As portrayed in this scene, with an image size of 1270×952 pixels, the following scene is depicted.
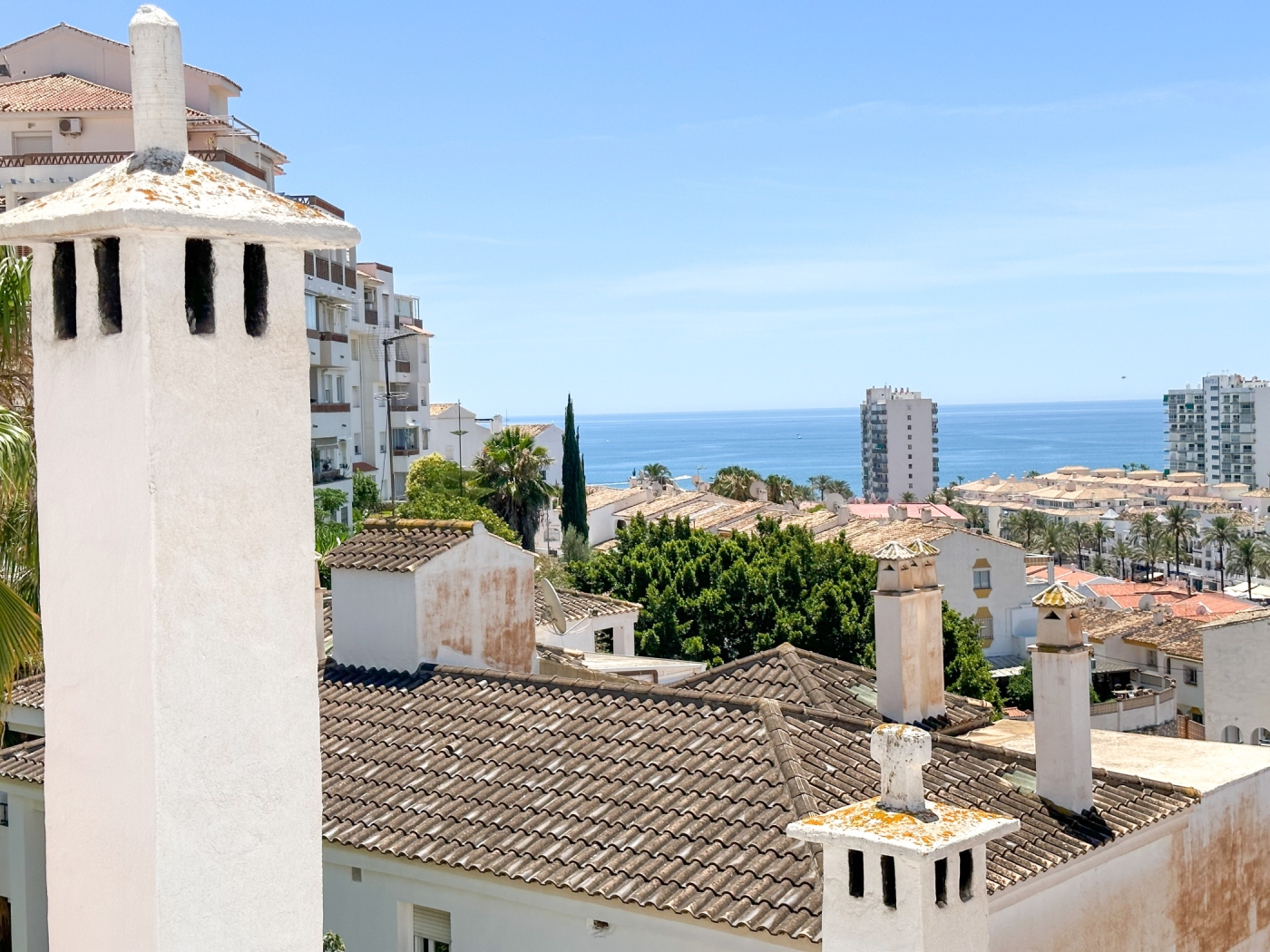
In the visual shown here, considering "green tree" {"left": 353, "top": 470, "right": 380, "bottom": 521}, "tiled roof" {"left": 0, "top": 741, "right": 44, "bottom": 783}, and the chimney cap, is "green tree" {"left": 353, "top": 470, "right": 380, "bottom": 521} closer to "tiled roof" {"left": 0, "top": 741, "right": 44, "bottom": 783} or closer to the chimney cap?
"tiled roof" {"left": 0, "top": 741, "right": 44, "bottom": 783}

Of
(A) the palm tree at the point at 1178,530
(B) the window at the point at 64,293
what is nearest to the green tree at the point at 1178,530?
(A) the palm tree at the point at 1178,530

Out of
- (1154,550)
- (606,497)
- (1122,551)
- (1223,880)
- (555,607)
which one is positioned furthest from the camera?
(1122,551)

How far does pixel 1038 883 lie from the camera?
A: 12094mm

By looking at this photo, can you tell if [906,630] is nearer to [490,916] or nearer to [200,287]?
[490,916]

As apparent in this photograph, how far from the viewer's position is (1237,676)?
130ft

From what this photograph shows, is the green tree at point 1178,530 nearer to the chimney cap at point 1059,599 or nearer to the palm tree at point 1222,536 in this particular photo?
the palm tree at point 1222,536

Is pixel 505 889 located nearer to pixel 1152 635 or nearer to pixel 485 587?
pixel 485 587

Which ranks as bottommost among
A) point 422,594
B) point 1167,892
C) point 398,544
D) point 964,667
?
point 964,667

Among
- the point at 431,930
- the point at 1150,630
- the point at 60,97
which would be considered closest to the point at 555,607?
the point at 431,930

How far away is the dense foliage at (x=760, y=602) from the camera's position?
34375 millimetres

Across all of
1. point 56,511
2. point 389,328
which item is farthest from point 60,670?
point 389,328

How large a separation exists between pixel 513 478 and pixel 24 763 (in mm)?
41278

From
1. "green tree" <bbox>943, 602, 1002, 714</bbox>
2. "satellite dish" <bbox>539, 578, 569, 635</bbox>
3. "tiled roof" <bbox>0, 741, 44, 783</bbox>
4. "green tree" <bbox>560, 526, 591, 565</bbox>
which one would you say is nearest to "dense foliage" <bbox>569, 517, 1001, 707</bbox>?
"green tree" <bbox>943, 602, 1002, 714</bbox>

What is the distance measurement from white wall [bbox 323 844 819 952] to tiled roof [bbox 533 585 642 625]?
18223 millimetres
